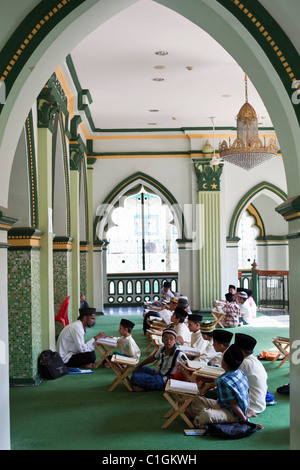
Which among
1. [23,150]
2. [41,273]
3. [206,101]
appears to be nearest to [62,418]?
[41,273]

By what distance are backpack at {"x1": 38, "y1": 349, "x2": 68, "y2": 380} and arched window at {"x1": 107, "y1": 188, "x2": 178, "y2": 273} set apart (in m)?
11.0

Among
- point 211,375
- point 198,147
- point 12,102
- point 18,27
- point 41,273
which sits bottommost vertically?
point 211,375

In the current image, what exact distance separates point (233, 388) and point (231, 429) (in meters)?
0.40

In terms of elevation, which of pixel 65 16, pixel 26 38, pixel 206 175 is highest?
pixel 206 175

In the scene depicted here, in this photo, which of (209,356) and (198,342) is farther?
(198,342)

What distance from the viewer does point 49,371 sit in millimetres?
8297

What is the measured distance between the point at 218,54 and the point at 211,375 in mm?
5784

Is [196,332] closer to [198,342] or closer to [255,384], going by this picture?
[198,342]

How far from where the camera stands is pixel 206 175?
Result: 16156mm

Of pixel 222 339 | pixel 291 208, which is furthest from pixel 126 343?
pixel 291 208

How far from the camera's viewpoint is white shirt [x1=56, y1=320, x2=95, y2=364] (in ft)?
29.9

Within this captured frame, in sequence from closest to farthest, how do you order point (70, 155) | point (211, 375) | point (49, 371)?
point (211, 375), point (49, 371), point (70, 155)
